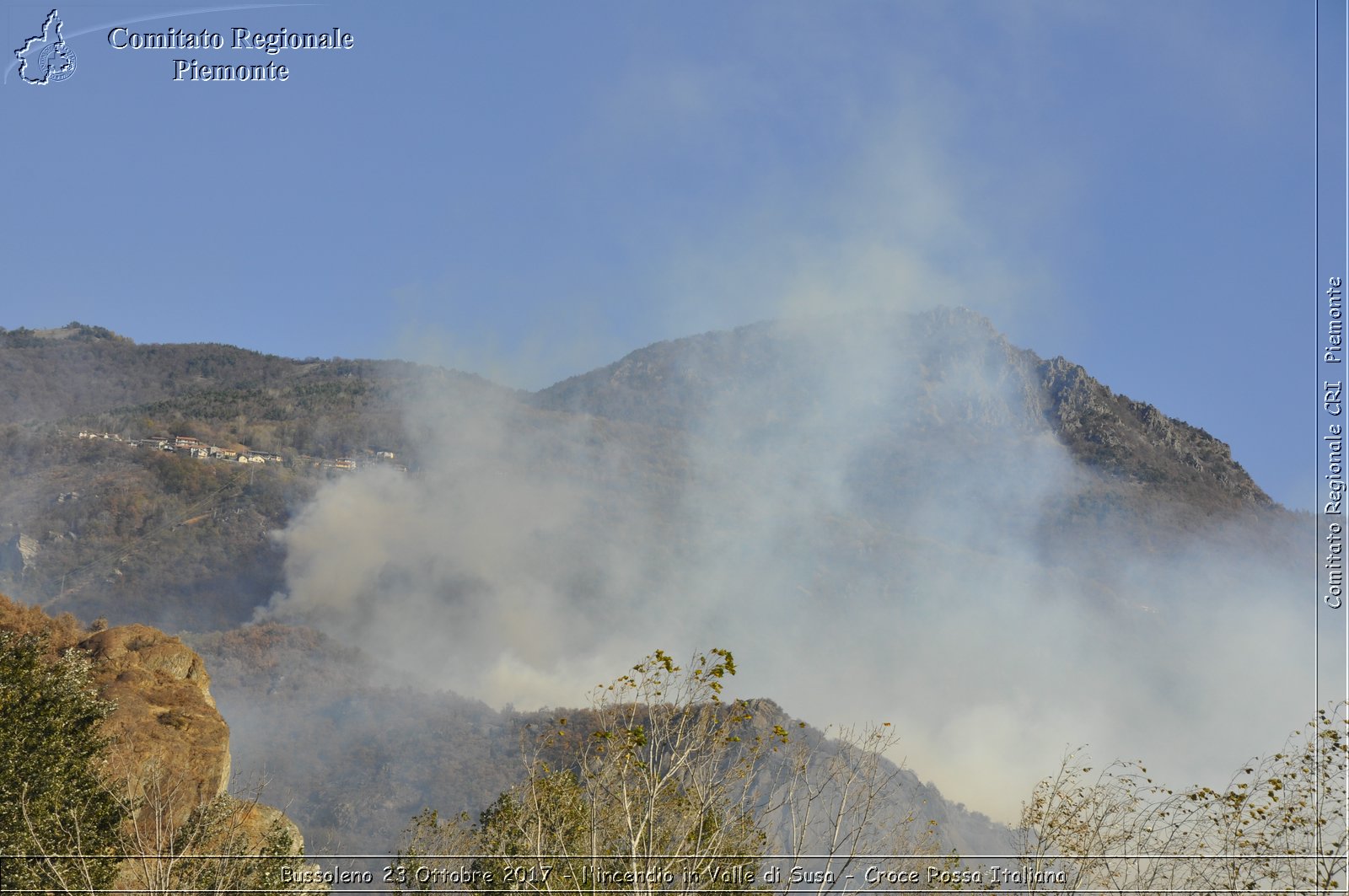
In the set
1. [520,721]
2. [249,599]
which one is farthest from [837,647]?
[249,599]

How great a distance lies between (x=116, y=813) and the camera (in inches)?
1040

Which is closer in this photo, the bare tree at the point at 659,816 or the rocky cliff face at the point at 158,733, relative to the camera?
the bare tree at the point at 659,816

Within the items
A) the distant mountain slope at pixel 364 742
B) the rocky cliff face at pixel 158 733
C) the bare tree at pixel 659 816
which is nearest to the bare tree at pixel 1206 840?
the bare tree at pixel 659 816

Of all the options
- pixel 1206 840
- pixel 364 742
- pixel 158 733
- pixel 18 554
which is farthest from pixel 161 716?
pixel 18 554

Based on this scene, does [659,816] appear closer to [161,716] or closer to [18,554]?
[161,716]

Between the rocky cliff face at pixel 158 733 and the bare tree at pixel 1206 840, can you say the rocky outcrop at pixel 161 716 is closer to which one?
the rocky cliff face at pixel 158 733

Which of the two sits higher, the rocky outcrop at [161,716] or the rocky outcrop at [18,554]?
the rocky outcrop at [18,554]

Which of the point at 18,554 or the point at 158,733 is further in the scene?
the point at 18,554

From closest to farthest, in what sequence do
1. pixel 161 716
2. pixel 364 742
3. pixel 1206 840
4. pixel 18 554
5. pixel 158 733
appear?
1. pixel 1206 840
2. pixel 158 733
3. pixel 161 716
4. pixel 364 742
5. pixel 18 554

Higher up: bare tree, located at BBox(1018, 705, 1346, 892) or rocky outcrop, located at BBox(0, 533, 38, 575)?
rocky outcrop, located at BBox(0, 533, 38, 575)

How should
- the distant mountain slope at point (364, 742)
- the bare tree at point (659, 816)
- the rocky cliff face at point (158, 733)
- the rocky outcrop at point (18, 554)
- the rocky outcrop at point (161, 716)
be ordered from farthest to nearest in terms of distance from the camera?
the rocky outcrop at point (18, 554) → the distant mountain slope at point (364, 742) → the rocky outcrop at point (161, 716) → the rocky cliff face at point (158, 733) → the bare tree at point (659, 816)

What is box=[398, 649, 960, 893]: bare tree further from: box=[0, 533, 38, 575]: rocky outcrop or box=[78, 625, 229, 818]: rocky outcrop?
box=[0, 533, 38, 575]: rocky outcrop

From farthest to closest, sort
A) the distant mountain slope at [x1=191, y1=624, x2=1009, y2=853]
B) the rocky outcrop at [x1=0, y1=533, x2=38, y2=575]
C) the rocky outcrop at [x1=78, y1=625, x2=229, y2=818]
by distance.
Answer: the rocky outcrop at [x1=0, y1=533, x2=38, y2=575] < the distant mountain slope at [x1=191, y1=624, x2=1009, y2=853] < the rocky outcrop at [x1=78, y1=625, x2=229, y2=818]

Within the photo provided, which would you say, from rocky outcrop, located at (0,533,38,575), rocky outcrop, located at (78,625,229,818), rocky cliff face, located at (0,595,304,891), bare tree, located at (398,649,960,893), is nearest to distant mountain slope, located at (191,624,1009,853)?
rocky outcrop, located at (0,533,38,575)
